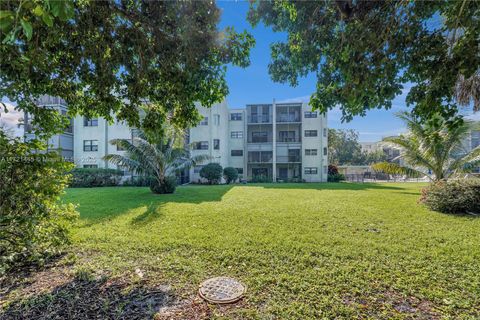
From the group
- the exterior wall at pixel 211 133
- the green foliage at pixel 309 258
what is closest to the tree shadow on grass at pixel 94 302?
the green foliage at pixel 309 258

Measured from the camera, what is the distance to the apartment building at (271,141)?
1159 inches

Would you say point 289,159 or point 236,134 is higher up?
point 236,134

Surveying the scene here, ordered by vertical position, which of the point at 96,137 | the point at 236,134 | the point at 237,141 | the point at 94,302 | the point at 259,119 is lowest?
the point at 94,302

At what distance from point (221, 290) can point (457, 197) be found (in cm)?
996

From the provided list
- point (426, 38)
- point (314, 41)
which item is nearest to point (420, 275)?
point (426, 38)

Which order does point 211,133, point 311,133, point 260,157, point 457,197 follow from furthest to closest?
point 260,157
point 311,133
point 211,133
point 457,197

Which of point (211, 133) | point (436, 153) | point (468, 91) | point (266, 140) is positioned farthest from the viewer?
point (266, 140)

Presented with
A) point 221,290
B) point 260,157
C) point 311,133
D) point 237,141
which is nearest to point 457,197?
point 221,290

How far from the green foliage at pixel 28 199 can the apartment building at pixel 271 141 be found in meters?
24.1

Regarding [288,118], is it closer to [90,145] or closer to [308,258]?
[90,145]

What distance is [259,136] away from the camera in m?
Result: 32.6

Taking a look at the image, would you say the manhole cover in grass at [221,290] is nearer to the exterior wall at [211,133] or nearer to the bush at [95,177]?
the bush at [95,177]

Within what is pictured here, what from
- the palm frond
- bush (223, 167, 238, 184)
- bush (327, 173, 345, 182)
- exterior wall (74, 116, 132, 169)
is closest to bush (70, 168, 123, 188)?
exterior wall (74, 116, 132, 169)

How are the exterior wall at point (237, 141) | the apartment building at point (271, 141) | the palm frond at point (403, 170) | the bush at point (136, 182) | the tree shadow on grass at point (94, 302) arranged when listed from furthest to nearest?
the exterior wall at point (237, 141), the apartment building at point (271, 141), the bush at point (136, 182), the palm frond at point (403, 170), the tree shadow on grass at point (94, 302)
